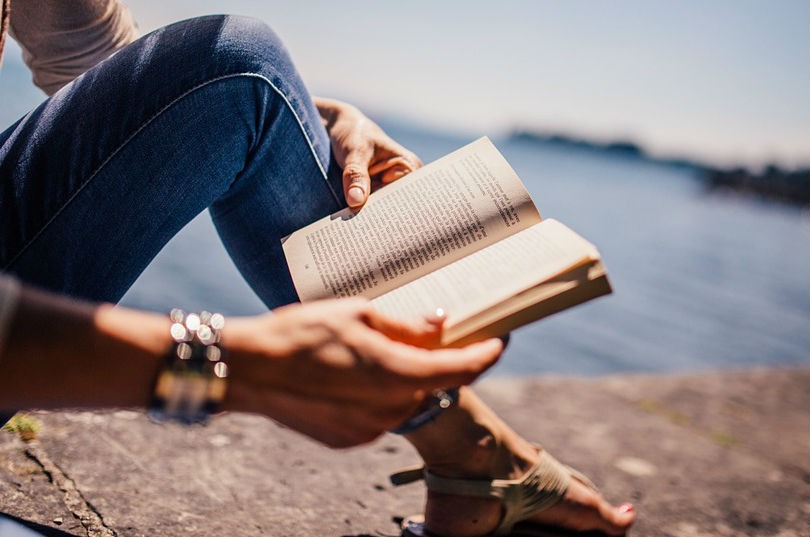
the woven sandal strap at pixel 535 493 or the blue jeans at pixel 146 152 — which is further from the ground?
the blue jeans at pixel 146 152

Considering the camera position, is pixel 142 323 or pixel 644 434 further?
pixel 644 434

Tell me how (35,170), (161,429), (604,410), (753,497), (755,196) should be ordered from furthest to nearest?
(755,196)
(604,410)
(753,497)
(161,429)
(35,170)

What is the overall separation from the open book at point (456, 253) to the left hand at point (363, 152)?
3.1 inches

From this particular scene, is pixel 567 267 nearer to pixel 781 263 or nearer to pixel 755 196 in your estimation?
pixel 781 263

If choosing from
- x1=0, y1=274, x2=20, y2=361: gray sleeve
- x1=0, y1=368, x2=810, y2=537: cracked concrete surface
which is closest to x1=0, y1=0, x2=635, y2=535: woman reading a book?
x1=0, y1=274, x2=20, y2=361: gray sleeve

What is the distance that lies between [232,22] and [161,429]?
1.12 metres

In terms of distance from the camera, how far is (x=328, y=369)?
26.3 inches

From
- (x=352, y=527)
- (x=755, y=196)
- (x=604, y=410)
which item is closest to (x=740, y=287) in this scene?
(x=604, y=410)

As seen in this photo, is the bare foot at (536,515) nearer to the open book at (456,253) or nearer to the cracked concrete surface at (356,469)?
the cracked concrete surface at (356,469)

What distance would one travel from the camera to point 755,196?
64.3 meters

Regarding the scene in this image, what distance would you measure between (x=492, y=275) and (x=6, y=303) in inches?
22.8

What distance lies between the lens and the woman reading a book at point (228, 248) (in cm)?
64

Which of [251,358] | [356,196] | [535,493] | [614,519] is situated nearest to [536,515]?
[535,493]

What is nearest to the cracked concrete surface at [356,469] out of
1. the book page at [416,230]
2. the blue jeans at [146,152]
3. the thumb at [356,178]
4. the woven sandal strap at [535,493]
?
the woven sandal strap at [535,493]
